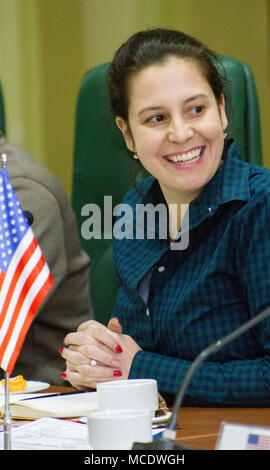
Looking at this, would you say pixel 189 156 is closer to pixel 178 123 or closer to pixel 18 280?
pixel 178 123

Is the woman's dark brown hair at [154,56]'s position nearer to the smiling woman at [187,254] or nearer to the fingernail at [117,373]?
the smiling woman at [187,254]

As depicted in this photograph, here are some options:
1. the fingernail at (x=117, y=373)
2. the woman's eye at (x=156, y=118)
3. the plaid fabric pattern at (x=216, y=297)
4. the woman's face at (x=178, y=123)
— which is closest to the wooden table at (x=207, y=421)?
the plaid fabric pattern at (x=216, y=297)

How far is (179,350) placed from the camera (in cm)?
152

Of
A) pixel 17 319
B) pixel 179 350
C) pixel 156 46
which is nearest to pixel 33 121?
pixel 156 46

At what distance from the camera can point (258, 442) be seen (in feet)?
2.25

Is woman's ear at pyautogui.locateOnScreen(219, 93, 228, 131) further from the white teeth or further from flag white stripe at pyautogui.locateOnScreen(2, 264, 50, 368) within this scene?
flag white stripe at pyautogui.locateOnScreen(2, 264, 50, 368)

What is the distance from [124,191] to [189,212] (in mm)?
722

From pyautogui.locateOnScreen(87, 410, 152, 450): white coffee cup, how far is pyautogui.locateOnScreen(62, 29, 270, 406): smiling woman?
45 centimetres

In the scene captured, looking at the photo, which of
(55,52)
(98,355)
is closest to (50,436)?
(98,355)

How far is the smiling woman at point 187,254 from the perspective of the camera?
1393 mm

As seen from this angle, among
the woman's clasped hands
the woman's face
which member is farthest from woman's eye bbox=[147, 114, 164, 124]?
the woman's clasped hands

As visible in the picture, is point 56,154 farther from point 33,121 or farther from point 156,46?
point 156,46

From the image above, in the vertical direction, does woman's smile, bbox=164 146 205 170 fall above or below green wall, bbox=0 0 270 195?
below

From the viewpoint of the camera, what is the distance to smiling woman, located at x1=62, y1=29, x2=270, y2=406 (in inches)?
54.8
